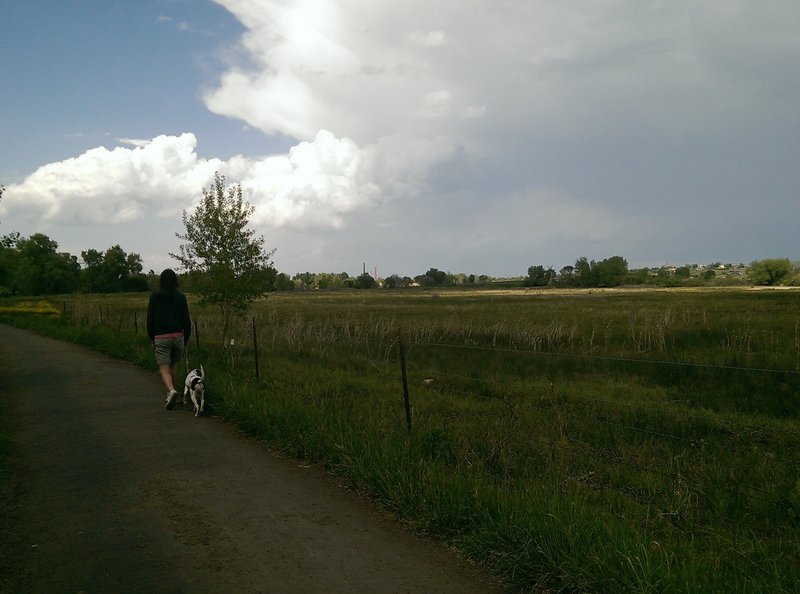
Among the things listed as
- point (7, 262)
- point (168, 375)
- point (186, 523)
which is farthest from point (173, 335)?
point (7, 262)

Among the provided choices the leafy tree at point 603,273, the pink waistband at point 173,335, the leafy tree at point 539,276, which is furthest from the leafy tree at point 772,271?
the pink waistband at point 173,335

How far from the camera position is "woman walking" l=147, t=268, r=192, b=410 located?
956 cm

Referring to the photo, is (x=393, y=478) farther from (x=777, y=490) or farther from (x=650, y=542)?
(x=777, y=490)

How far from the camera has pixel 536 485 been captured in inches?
209

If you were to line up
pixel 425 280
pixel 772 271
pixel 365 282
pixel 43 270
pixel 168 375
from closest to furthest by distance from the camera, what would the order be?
pixel 168 375
pixel 772 271
pixel 43 270
pixel 365 282
pixel 425 280

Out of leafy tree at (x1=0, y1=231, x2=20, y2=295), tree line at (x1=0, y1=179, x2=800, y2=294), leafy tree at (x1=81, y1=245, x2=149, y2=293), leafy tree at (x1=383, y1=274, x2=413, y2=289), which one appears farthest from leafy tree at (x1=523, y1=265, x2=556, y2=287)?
leafy tree at (x1=0, y1=231, x2=20, y2=295)

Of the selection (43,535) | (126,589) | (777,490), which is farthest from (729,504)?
(43,535)

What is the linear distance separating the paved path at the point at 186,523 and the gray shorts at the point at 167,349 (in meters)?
1.50

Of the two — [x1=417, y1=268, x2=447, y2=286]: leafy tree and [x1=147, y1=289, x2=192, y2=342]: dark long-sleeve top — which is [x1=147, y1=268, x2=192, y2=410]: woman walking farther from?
[x1=417, y1=268, x2=447, y2=286]: leafy tree

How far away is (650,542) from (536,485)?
1.38 meters

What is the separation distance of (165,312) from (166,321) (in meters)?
0.15

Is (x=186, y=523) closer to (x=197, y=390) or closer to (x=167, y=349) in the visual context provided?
(x=197, y=390)

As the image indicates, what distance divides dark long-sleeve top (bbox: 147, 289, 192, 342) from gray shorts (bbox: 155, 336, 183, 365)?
13 cm

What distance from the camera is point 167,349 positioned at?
9.60m
